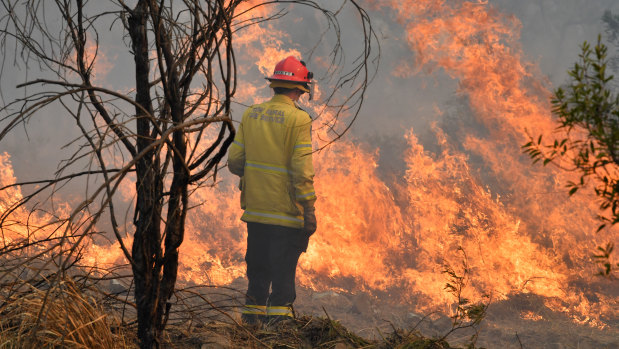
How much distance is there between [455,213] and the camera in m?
7.95

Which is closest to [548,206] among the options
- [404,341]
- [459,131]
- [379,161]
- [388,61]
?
[459,131]

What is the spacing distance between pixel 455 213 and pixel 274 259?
456cm

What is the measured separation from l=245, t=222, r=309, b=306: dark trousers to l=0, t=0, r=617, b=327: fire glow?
3294 mm

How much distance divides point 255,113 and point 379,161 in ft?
20.0

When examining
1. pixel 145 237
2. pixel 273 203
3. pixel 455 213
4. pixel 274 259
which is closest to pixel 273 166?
pixel 273 203

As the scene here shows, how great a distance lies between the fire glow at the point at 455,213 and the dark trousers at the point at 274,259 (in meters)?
3.29

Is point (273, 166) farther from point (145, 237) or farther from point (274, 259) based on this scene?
point (145, 237)

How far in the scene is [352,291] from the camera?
7.66 meters

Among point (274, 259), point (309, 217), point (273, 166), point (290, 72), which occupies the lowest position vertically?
point (274, 259)

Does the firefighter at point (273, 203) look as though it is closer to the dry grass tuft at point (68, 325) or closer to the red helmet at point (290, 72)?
the red helmet at point (290, 72)

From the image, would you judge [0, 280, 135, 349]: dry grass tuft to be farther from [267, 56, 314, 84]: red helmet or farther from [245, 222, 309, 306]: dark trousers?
[267, 56, 314, 84]: red helmet

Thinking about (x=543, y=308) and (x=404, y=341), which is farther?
(x=543, y=308)

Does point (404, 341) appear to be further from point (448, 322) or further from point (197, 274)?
point (197, 274)

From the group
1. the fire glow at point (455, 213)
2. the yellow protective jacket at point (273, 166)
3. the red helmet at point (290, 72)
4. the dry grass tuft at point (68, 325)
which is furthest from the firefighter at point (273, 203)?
Answer: the fire glow at point (455, 213)
